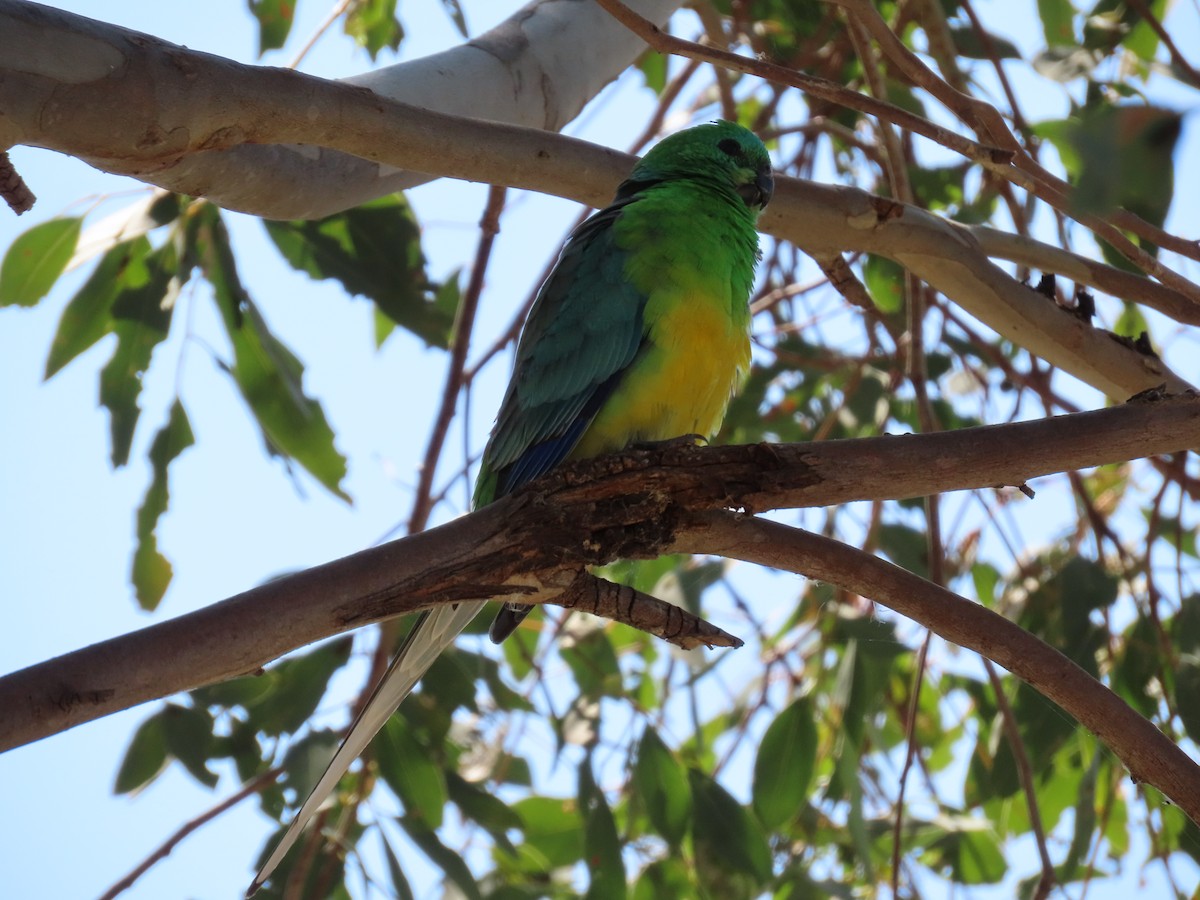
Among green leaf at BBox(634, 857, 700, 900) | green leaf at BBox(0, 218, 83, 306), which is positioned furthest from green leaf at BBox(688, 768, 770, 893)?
green leaf at BBox(0, 218, 83, 306)

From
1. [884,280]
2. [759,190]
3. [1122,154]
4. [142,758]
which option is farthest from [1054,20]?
[142,758]

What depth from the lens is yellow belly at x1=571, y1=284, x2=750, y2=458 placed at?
2467 mm

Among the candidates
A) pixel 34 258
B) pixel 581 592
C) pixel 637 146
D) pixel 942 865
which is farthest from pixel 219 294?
pixel 942 865

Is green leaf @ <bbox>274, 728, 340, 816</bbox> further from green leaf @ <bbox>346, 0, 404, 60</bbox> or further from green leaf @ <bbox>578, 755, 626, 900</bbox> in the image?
green leaf @ <bbox>346, 0, 404, 60</bbox>

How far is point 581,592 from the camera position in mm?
1932

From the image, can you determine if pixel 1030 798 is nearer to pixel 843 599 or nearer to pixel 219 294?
pixel 843 599

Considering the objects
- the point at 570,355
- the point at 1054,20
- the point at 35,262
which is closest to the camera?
the point at 570,355

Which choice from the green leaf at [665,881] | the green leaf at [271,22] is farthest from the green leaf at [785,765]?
the green leaf at [271,22]

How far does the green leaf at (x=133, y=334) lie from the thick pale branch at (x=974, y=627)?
6.17 feet

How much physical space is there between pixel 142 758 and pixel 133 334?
1.14 m

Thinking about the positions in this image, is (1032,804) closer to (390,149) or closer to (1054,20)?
(390,149)

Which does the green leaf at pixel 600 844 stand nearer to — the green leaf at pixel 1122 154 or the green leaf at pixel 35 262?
the green leaf at pixel 35 262

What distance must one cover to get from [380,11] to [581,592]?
2.62m

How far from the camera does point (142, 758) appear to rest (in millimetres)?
3137
